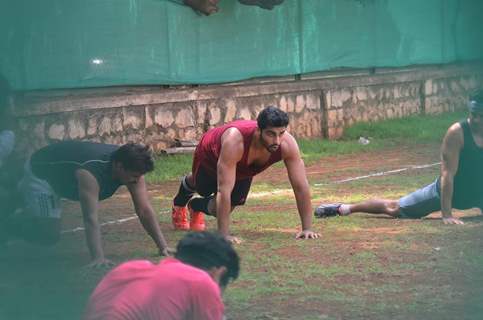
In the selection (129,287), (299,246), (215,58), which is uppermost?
(215,58)

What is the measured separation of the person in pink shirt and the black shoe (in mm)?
5196

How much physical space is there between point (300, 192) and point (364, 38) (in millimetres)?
8398

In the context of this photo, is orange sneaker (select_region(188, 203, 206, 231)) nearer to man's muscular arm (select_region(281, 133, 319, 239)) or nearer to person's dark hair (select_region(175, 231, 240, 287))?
man's muscular arm (select_region(281, 133, 319, 239))

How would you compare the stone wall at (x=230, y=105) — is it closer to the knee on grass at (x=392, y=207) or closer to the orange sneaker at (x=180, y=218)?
the knee on grass at (x=392, y=207)

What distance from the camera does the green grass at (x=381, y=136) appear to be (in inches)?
561

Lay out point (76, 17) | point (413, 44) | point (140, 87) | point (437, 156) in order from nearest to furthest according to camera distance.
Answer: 1. point (76, 17)
2. point (140, 87)
3. point (437, 156)
4. point (413, 44)

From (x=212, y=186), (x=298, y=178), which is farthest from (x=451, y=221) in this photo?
(x=212, y=186)

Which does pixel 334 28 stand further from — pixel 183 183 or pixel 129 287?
pixel 129 287

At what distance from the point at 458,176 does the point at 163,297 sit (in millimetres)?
5107

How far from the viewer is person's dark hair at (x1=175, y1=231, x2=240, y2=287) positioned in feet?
12.5

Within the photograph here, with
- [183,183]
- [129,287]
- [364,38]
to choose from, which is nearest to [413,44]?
[364,38]

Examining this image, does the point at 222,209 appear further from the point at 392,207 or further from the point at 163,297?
the point at 163,297

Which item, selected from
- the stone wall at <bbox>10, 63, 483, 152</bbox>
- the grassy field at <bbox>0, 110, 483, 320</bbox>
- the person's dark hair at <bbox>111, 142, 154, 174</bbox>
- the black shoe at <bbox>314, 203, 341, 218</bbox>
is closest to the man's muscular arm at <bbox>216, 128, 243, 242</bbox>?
the grassy field at <bbox>0, 110, 483, 320</bbox>

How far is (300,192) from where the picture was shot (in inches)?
316
